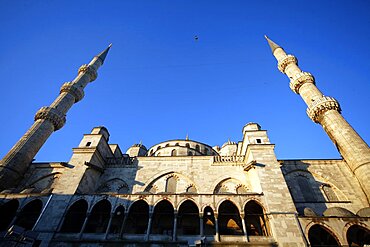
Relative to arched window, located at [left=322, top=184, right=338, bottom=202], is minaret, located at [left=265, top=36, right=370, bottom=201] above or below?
above

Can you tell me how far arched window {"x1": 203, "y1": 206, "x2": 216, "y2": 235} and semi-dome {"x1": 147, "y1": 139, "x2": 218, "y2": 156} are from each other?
358 inches

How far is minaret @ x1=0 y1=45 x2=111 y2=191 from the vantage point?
1559 centimetres

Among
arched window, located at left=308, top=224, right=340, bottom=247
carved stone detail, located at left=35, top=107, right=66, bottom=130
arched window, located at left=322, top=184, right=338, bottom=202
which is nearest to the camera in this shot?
arched window, located at left=308, top=224, right=340, bottom=247

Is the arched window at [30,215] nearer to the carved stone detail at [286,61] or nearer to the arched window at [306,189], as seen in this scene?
the arched window at [306,189]

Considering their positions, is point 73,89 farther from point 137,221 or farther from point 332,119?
point 332,119

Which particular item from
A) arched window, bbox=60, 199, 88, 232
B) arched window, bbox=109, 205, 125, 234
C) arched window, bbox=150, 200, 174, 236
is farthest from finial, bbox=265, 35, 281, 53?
arched window, bbox=60, 199, 88, 232

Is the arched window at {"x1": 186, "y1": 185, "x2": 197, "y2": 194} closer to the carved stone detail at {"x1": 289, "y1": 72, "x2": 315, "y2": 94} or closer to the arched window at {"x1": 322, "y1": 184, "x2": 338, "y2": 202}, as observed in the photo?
the arched window at {"x1": 322, "y1": 184, "x2": 338, "y2": 202}

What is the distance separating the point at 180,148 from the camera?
75.1ft

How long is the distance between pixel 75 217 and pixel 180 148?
11690 millimetres

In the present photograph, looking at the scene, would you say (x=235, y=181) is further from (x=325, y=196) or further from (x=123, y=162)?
(x=123, y=162)

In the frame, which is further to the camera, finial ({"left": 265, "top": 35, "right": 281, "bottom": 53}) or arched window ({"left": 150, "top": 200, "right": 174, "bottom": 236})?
finial ({"left": 265, "top": 35, "right": 281, "bottom": 53})

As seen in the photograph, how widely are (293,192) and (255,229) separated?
416 cm

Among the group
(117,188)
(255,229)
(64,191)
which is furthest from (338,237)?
(64,191)

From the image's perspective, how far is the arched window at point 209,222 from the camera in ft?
42.9
